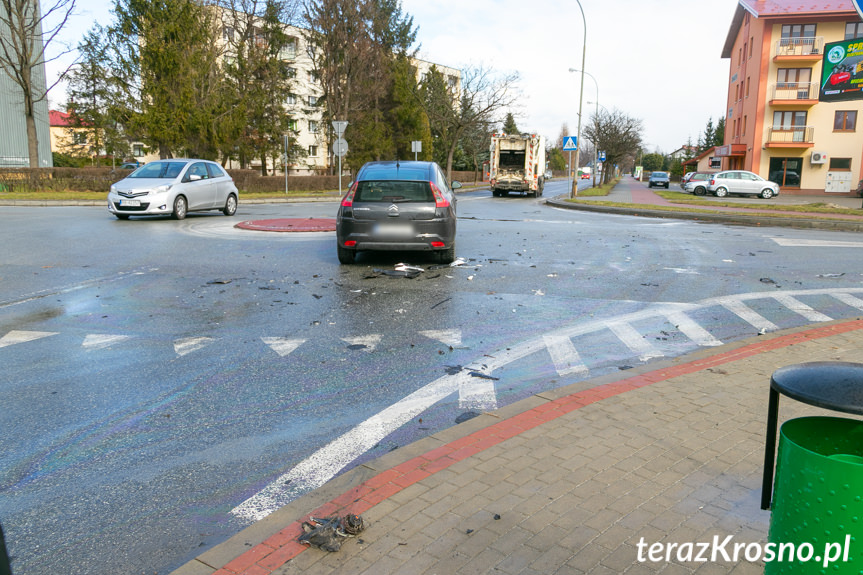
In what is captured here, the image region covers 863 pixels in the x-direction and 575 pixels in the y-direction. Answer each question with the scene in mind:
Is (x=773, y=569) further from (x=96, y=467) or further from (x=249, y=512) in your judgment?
(x=96, y=467)

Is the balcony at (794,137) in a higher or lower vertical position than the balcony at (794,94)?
lower

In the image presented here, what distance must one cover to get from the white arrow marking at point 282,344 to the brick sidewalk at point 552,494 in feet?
7.75

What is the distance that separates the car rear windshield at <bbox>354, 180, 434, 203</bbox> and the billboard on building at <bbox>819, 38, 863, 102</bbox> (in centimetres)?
2364

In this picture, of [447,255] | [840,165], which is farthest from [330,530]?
[840,165]

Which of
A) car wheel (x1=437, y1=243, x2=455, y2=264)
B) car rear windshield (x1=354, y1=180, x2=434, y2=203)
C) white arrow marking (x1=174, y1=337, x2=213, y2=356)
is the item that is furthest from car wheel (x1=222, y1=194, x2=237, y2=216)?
white arrow marking (x1=174, y1=337, x2=213, y2=356)

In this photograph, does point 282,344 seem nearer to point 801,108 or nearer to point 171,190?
point 171,190

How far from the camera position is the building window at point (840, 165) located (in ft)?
153

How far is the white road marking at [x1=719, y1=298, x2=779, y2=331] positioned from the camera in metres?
7.18

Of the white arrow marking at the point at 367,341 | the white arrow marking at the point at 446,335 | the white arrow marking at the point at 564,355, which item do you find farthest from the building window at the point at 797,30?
the white arrow marking at the point at 367,341

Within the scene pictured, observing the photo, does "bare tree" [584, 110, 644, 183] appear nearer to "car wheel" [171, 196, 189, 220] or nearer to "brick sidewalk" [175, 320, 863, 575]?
"car wheel" [171, 196, 189, 220]

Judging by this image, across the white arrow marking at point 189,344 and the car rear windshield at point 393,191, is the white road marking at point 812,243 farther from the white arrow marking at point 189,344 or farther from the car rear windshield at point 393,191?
the white arrow marking at point 189,344

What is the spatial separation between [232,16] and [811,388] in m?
44.1

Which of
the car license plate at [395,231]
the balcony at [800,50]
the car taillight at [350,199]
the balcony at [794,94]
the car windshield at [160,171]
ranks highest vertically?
the balcony at [800,50]

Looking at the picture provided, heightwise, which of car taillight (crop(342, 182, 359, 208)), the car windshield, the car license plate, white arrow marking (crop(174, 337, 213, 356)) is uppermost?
the car windshield
